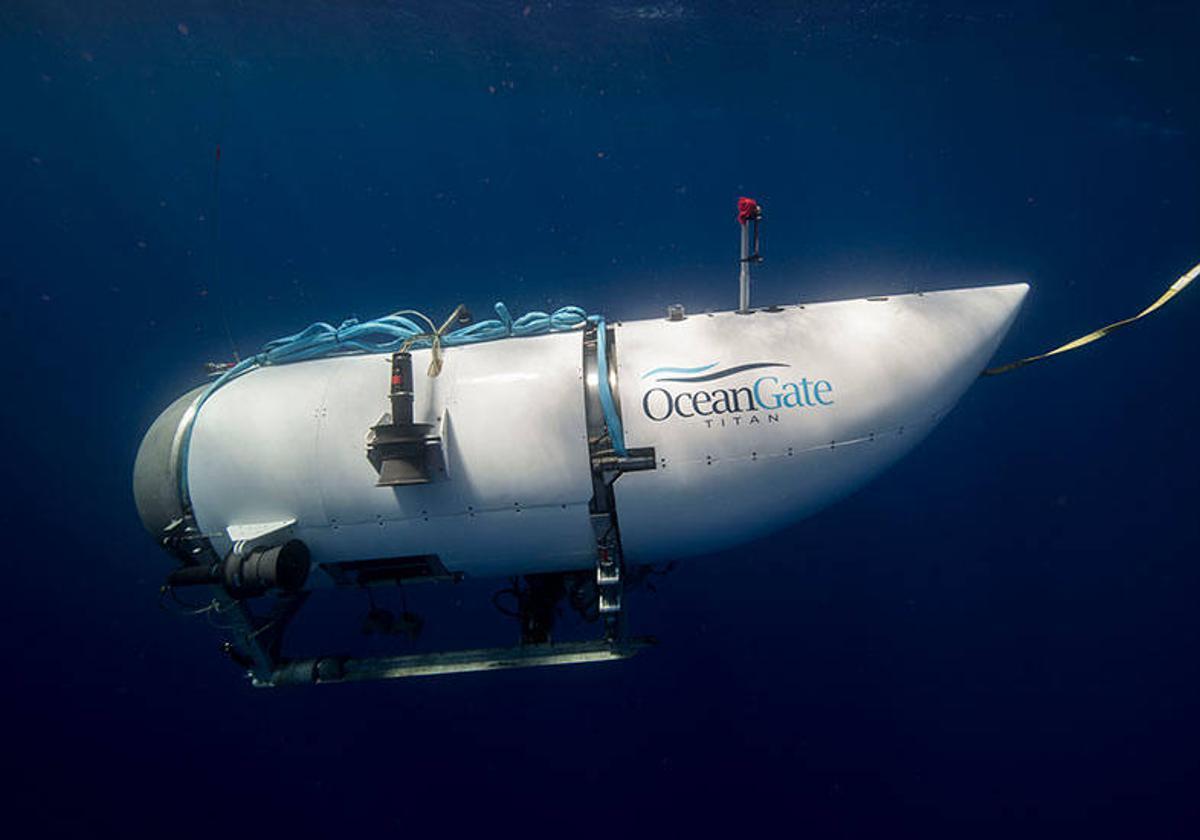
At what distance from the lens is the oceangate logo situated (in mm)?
2191

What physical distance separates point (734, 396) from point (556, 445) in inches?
34.5

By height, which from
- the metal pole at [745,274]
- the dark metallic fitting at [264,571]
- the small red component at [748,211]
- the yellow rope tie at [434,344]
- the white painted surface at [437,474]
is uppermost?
the small red component at [748,211]

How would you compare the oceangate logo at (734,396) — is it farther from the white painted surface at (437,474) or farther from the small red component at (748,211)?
the small red component at (748,211)

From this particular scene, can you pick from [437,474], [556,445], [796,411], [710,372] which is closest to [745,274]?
[710,372]

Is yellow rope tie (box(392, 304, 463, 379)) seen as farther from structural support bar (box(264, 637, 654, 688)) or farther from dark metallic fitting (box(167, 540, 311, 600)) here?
structural support bar (box(264, 637, 654, 688))

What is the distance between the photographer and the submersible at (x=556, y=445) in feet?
7.23

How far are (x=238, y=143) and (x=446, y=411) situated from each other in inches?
258

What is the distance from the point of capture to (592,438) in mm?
2262


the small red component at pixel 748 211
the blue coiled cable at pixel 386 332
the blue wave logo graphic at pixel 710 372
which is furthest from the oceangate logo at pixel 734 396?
the small red component at pixel 748 211

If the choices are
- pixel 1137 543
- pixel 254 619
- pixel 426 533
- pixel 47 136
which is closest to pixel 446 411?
pixel 426 533

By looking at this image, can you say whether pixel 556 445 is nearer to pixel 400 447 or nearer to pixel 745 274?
pixel 400 447

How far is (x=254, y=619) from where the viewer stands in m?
2.71

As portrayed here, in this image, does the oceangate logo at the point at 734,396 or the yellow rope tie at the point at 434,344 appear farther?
the yellow rope tie at the point at 434,344

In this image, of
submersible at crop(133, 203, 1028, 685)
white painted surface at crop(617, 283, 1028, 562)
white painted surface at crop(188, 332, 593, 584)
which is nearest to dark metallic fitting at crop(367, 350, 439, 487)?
submersible at crop(133, 203, 1028, 685)
